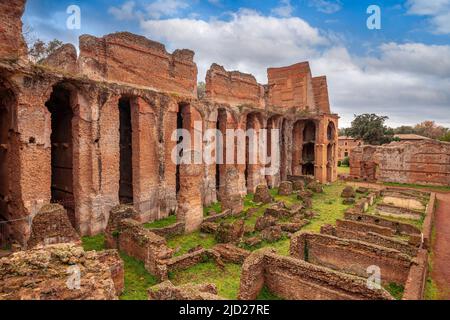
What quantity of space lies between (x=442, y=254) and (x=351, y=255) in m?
4.24

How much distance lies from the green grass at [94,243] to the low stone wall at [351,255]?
25.2 ft

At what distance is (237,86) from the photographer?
2550 cm

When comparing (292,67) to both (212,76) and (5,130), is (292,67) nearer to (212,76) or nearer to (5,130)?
(212,76)

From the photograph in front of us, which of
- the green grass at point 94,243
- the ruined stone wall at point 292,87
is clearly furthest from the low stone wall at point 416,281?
Result: the ruined stone wall at point 292,87

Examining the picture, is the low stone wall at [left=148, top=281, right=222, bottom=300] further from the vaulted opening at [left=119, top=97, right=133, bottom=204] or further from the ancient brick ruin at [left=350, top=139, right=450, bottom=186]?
the ancient brick ruin at [left=350, top=139, right=450, bottom=186]

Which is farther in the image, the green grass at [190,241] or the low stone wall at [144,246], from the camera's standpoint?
the green grass at [190,241]

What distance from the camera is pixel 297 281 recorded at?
25.7ft

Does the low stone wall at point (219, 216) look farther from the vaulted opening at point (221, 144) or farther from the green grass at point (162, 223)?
the vaulted opening at point (221, 144)

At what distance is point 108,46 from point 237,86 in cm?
1244

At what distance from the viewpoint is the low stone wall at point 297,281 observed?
702cm

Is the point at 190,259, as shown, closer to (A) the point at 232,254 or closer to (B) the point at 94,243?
(A) the point at 232,254

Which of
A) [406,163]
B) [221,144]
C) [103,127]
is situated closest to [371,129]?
[406,163]

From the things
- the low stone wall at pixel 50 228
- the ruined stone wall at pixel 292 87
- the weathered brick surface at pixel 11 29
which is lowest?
the low stone wall at pixel 50 228
